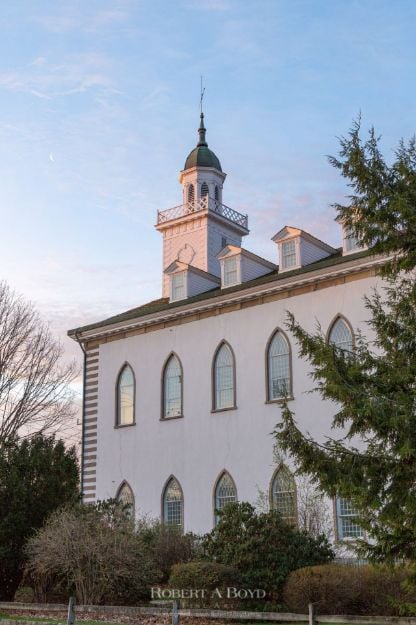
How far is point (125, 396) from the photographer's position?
3353cm

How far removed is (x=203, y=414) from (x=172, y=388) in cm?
210

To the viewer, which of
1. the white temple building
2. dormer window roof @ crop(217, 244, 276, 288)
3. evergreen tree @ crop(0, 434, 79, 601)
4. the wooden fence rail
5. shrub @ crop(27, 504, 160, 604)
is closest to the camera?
the wooden fence rail

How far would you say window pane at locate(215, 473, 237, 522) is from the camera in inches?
1141

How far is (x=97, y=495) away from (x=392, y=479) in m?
20.8

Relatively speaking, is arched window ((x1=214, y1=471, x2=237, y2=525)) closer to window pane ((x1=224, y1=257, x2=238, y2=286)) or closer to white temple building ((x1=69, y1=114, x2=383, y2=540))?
white temple building ((x1=69, y1=114, x2=383, y2=540))

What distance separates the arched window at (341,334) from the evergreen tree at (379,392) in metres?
10.9

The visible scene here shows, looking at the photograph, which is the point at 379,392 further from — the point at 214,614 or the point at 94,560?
the point at 94,560

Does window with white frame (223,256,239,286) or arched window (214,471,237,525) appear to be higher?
window with white frame (223,256,239,286)

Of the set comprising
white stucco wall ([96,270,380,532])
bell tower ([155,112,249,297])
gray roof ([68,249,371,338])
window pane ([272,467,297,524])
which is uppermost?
bell tower ([155,112,249,297])

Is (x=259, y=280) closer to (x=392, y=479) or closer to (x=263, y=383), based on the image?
(x=263, y=383)

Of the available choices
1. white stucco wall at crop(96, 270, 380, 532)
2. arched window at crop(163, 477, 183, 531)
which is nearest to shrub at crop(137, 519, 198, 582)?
white stucco wall at crop(96, 270, 380, 532)

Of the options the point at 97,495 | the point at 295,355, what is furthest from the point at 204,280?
the point at 97,495

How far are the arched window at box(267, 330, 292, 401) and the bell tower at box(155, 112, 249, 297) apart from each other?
20.4 metres

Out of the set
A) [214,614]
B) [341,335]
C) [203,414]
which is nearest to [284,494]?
[203,414]
